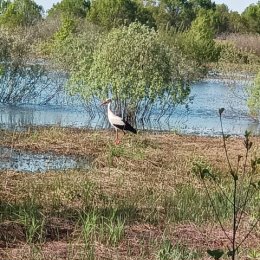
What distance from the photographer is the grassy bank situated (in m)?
7.39

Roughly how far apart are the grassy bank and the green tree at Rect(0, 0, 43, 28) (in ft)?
130

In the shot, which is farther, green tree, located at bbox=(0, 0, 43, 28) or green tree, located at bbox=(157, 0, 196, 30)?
green tree, located at bbox=(157, 0, 196, 30)

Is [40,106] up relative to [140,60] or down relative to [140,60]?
A: down

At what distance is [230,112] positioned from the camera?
31.6 metres

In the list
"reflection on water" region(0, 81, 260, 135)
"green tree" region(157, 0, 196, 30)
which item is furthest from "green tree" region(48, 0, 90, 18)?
"reflection on water" region(0, 81, 260, 135)

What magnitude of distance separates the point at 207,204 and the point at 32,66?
19.1m

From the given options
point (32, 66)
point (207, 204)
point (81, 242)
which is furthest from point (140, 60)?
point (81, 242)

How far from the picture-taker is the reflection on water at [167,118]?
23422 millimetres

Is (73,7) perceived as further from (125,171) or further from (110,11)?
(125,171)

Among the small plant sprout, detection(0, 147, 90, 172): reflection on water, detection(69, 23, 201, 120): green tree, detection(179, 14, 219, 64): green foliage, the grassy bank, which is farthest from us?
detection(179, 14, 219, 64): green foliage

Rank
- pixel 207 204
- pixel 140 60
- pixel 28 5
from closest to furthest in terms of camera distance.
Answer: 1. pixel 207 204
2. pixel 140 60
3. pixel 28 5

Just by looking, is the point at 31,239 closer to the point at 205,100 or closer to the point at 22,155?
the point at 22,155

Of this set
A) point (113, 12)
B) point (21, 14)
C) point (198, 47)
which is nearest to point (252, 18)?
point (113, 12)

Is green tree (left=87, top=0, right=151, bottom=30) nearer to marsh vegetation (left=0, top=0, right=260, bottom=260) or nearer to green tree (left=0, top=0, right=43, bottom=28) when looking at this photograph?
green tree (left=0, top=0, right=43, bottom=28)
